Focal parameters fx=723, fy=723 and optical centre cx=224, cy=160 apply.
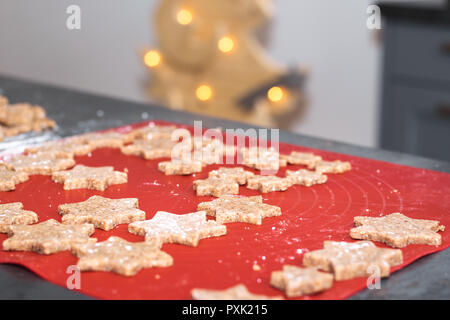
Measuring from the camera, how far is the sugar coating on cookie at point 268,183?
1.60 m

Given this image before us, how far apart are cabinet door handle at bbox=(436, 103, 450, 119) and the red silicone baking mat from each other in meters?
1.29

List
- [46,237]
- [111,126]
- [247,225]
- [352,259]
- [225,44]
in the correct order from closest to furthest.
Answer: [352,259], [46,237], [247,225], [111,126], [225,44]

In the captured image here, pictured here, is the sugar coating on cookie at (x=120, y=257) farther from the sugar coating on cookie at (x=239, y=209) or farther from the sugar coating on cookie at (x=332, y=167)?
the sugar coating on cookie at (x=332, y=167)

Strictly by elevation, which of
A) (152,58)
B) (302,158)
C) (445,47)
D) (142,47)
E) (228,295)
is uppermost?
(142,47)

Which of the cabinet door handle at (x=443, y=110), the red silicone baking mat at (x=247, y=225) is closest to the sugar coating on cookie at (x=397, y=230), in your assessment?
the red silicone baking mat at (x=247, y=225)

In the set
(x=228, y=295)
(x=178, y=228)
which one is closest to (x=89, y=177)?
(x=178, y=228)

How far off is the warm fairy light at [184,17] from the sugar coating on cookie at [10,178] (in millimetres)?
2110

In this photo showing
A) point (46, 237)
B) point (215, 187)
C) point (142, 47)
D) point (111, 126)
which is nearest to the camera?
point (46, 237)

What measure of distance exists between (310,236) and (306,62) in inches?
103

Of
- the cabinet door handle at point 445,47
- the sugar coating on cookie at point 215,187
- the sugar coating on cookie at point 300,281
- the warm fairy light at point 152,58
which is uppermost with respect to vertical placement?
the warm fairy light at point 152,58

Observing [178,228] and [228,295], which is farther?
[178,228]

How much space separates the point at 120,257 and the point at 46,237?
0.58 ft

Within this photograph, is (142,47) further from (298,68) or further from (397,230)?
(397,230)

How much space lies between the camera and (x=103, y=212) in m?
→ 1.42
